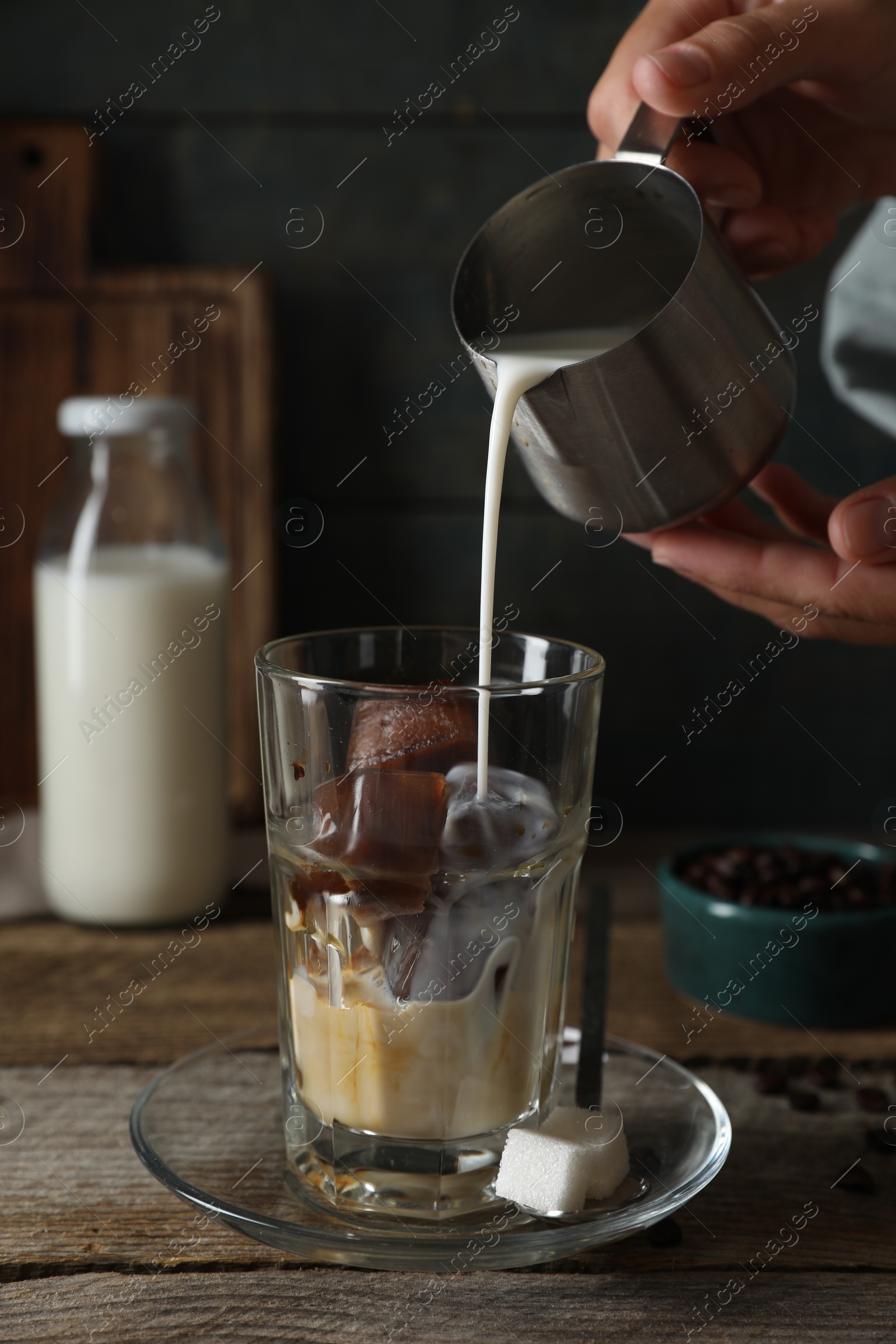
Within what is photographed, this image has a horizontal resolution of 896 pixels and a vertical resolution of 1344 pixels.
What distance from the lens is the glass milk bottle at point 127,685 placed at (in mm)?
972

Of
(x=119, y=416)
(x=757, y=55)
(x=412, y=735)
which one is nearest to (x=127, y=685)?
(x=119, y=416)

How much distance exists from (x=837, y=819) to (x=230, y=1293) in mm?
1055

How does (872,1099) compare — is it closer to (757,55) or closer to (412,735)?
(412,735)

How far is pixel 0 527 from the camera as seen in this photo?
1.25 meters

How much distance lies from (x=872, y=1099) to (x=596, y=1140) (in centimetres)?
23

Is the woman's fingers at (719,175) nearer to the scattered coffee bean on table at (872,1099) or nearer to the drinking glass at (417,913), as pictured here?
the drinking glass at (417,913)

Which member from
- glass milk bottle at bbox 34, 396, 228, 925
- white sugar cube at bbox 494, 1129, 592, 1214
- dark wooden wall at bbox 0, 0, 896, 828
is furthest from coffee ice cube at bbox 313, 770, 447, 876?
dark wooden wall at bbox 0, 0, 896, 828

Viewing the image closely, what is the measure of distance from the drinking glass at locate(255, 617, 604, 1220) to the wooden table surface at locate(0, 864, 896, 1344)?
4cm

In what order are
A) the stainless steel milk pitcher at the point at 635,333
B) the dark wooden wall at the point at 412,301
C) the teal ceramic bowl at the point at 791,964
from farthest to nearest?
the dark wooden wall at the point at 412,301, the teal ceramic bowl at the point at 791,964, the stainless steel milk pitcher at the point at 635,333

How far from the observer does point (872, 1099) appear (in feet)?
2.25

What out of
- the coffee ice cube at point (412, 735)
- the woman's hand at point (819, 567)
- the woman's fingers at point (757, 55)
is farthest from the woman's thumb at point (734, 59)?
the coffee ice cube at point (412, 735)

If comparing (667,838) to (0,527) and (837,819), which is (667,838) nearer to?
(837,819)

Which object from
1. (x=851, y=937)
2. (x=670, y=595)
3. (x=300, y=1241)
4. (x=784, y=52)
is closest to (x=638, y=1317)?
(x=300, y=1241)

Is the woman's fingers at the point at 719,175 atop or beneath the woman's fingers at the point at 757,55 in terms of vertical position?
beneath
